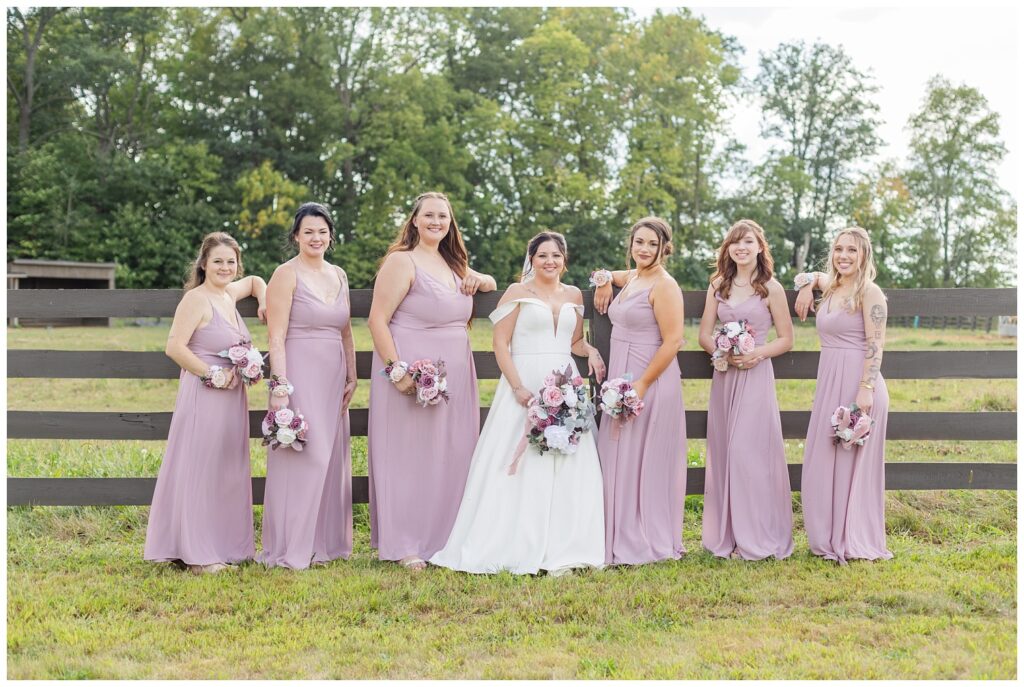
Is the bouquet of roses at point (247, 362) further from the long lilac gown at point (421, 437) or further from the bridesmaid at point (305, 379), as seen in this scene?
the long lilac gown at point (421, 437)

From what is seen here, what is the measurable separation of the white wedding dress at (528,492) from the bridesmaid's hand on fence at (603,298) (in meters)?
0.31

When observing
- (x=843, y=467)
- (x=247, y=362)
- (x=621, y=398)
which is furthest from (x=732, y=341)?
(x=247, y=362)

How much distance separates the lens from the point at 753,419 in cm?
648

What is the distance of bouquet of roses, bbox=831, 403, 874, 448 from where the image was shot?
6176 millimetres

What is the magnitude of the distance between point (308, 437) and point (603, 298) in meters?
2.20

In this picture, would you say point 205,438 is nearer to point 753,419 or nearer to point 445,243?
point 445,243

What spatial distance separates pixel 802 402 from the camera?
13641 millimetres

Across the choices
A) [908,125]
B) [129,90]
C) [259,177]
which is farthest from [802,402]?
[908,125]

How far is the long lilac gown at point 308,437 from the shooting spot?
6258mm

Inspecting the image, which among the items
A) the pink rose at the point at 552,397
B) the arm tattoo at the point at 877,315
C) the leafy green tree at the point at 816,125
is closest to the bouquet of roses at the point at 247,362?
the pink rose at the point at 552,397

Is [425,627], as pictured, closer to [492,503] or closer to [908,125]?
[492,503]

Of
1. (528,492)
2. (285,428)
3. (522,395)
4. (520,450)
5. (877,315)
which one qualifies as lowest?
(528,492)

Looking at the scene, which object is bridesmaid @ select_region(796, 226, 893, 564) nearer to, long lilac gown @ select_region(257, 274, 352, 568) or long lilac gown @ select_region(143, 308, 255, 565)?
long lilac gown @ select_region(257, 274, 352, 568)

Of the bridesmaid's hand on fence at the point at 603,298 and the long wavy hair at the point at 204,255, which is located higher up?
the long wavy hair at the point at 204,255
